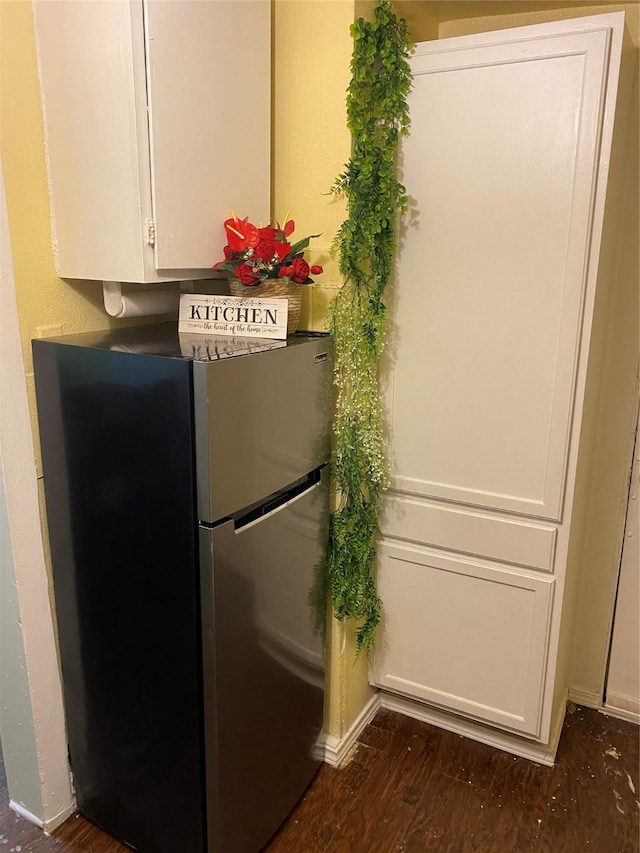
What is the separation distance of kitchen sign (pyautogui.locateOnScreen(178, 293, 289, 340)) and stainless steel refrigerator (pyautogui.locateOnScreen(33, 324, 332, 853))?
6 cm

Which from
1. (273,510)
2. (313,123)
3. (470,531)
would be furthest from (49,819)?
(313,123)

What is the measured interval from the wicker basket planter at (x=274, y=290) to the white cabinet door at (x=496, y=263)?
14.3 inches

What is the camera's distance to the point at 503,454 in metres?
1.81

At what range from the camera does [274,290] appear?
5.26ft

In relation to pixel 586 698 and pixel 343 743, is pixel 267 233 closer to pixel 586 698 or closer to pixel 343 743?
pixel 343 743

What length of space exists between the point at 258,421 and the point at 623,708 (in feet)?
5.73

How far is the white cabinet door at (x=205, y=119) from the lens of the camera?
1409 millimetres

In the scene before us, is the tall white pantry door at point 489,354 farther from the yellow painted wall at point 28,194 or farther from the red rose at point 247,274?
the yellow painted wall at point 28,194

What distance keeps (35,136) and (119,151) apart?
246 mm

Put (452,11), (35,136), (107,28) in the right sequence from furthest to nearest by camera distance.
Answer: (452,11) < (35,136) < (107,28)

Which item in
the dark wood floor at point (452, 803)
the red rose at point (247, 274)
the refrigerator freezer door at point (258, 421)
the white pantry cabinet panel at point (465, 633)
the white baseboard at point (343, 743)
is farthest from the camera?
the white baseboard at point (343, 743)

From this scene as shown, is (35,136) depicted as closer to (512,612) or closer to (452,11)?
(452,11)

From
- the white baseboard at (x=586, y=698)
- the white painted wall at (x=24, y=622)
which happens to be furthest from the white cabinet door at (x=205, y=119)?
the white baseboard at (x=586, y=698)

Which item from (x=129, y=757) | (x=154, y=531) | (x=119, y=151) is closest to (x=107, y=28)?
(x=119, y=151)
